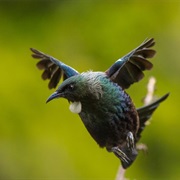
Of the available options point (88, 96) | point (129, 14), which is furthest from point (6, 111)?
point (88, 96)

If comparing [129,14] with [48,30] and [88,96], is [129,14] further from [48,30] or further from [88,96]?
[88,96]

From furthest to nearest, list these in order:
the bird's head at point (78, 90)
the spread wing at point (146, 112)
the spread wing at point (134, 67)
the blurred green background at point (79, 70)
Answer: the blurred green background at point (79, 70), the spread wing at point (146, 112), the spread wing at point (134, 67), the bird's head at point (78, 90)

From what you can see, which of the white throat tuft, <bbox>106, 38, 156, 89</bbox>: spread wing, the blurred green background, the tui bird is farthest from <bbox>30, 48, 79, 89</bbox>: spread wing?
the blurred green background

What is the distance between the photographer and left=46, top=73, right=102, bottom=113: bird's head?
1916 millimetres

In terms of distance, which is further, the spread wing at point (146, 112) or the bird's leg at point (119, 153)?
the spread wing at point (146, 112)

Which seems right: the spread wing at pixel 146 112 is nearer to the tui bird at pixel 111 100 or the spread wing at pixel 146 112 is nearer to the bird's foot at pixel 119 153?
the tui bird at pixel 111 100

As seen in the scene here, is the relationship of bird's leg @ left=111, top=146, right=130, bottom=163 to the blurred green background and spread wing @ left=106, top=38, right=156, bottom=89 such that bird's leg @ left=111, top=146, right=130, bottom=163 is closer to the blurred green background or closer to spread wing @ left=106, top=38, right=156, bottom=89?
spread wing @ left=106, top=38, right=156, bottom=89

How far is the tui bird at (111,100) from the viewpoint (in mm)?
1969

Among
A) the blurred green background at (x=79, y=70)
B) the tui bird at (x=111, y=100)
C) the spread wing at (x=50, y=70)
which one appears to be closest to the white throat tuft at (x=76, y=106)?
the tui bird at (x=111, y=100)

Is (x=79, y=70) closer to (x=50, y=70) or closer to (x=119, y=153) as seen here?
(x=50, y=70)

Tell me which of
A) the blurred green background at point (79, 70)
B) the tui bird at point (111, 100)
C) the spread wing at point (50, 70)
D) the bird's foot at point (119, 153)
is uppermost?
the spread wing at point (50, 70)

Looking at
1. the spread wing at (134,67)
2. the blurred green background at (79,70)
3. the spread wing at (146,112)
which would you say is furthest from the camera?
the blurred green background at (79,70)

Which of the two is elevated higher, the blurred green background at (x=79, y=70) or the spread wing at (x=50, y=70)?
the spread wing at (x=50, y=70)

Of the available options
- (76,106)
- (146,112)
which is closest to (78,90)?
(76,106)
